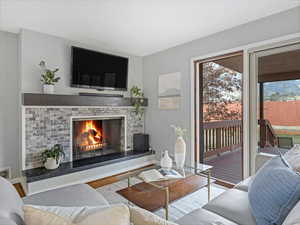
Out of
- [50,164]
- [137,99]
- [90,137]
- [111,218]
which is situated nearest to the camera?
[111,218]

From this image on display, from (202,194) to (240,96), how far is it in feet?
4.92

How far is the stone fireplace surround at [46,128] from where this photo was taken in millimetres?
Answer: 2709

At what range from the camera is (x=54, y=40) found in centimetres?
298

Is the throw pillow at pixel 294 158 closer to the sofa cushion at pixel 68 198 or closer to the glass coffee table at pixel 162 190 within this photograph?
the glass coffee table at pixel 162 190

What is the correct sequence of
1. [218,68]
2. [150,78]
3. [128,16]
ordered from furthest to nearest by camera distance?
1. [150,78]
2. [218,68]
3. [128,16]

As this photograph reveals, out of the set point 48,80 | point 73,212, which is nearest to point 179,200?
point 73,212

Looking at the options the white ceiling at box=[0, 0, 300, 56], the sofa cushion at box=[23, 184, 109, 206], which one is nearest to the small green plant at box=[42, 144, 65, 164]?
the sofa cushion at box=[23, 184, 109, 206]

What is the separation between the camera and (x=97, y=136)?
3.64 m

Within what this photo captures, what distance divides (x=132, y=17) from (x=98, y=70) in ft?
4.16

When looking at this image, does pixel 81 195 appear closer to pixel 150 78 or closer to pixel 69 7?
pixel 69 7

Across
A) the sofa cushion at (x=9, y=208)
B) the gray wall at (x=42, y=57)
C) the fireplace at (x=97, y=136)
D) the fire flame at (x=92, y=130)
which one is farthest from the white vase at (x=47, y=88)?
the sofa cushion at (x=9, y=208)

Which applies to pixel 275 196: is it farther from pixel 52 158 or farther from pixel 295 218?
pixel 52 158

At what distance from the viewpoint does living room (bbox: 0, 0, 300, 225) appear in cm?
204

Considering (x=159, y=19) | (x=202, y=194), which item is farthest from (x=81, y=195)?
(x=159, y=19)
